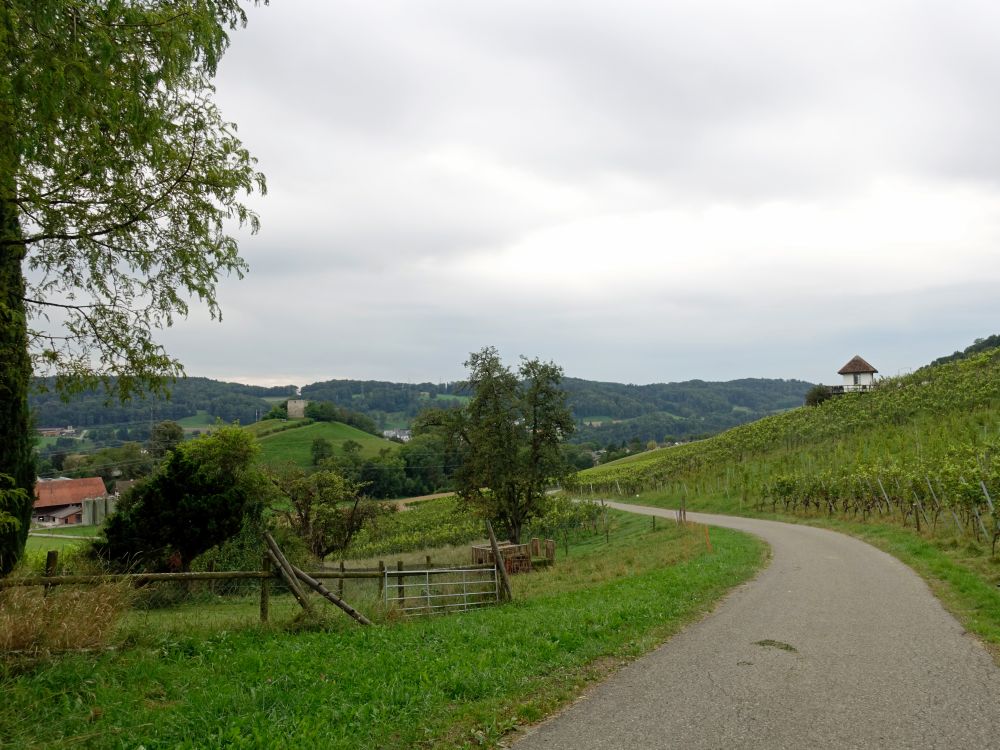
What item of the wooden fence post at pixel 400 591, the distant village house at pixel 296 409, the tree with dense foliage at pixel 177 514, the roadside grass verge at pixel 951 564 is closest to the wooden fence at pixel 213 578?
the wooden fence post at pixel 400 591

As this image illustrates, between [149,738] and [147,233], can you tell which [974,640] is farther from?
[147,233]

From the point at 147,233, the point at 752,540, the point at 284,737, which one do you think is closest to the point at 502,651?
the point at 284,737

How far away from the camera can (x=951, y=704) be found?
611 centimetres

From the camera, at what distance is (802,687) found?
679 cm

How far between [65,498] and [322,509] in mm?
72865

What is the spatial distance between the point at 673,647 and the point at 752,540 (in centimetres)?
1604

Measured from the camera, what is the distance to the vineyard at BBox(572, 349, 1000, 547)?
71.7 ft

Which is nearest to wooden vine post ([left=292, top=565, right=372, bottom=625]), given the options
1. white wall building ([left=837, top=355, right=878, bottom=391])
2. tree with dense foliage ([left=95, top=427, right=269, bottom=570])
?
tree with dense foliage ([left=95, top=427, right=269, bottom=570])

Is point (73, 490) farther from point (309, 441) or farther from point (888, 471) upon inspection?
point (888, 471)

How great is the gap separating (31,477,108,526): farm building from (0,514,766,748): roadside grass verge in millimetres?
90183

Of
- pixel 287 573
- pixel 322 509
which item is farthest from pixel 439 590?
pixel 322 509

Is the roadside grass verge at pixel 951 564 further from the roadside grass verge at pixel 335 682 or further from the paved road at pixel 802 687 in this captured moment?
the roadside grass verge at pixel 335 682

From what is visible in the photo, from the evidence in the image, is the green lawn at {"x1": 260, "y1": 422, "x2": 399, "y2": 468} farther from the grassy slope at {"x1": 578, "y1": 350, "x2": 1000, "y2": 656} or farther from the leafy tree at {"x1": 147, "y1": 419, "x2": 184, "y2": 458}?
the grassy slope at {"x1": 578, "y1": 350, "x2": 1000, "y2": 656}

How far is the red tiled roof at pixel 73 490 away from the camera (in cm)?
8719
